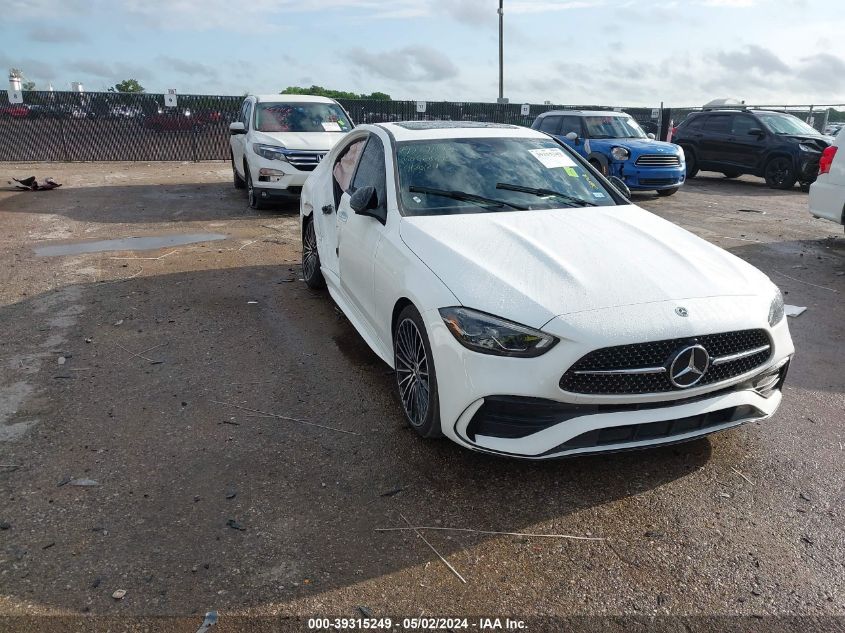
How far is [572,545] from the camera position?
3039 mm

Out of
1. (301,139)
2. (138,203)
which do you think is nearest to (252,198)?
(301,139)

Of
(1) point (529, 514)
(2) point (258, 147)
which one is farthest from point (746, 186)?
(1) point (529, 514)

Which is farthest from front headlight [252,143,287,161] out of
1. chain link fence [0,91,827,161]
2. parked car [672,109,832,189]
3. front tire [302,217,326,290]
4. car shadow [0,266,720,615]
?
parked car [672,109,832,189]

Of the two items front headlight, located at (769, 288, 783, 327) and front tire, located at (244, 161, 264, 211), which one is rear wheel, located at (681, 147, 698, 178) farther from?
front headlight, located at (769, 288, 783, 327)

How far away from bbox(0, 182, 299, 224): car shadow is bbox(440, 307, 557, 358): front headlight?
345 inches

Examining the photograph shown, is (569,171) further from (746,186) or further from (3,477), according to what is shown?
(746,186)

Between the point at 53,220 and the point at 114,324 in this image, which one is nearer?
the point at 114,324

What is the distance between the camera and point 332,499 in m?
3.35

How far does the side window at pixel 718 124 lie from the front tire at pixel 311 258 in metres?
13.6

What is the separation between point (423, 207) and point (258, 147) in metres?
7.51

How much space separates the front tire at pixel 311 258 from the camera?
262 inches

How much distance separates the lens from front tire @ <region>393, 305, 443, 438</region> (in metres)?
3.53

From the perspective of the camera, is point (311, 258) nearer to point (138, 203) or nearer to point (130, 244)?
point (130, 244)

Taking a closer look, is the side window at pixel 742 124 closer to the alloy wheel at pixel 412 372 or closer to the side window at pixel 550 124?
the side window at pixel 550 124
